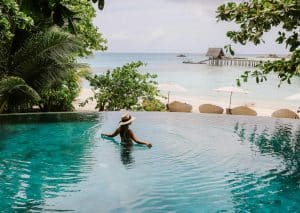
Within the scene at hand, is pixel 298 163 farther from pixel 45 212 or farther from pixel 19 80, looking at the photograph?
pixel 19 80

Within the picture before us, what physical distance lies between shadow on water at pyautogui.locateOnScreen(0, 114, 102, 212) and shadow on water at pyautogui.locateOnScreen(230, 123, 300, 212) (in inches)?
134

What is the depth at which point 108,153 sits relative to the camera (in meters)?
11.5

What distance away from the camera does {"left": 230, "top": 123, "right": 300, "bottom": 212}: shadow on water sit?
7854mm

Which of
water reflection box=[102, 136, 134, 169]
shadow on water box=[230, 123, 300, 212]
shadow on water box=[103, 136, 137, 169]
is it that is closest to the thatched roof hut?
shadow on water box=[230, 123, 300, 212]

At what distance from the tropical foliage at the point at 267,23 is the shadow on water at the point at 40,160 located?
4366mm

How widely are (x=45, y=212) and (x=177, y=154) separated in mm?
5148

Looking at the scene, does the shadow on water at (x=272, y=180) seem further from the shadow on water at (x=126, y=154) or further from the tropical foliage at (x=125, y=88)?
the tropical foliage at (x=125, y=88)

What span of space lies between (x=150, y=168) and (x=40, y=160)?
2.87 metres

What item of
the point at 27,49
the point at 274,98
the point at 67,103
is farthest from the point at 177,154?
the point at 274,98

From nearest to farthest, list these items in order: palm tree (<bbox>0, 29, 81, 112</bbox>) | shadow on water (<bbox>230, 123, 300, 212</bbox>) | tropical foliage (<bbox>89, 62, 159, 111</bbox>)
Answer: shadow on water (<bbox>230, 123, 300, 212</bbox>)
palm tree (<bbox>0, 29, 81, 112</bbox>)
tropical foliage (<bbox>89, 62, 159, 111</bbox>)

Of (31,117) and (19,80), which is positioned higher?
(19,80)

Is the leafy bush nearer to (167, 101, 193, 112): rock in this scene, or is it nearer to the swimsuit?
(167, 101, 193, 112): rock

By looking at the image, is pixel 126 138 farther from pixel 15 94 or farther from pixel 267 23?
pixel 267 23

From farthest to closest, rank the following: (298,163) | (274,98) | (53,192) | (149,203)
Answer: (274,98), (298,163), (53,192), (149,203)
